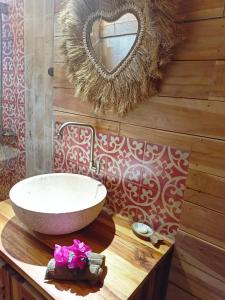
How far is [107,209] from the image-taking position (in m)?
1.21

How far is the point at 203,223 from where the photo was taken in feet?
2.97

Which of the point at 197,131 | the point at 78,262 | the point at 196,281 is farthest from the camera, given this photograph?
the point at 196,281

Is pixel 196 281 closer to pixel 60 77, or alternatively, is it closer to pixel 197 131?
pixel 197 131

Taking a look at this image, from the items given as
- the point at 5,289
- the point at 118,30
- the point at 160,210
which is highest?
the point at 118,30

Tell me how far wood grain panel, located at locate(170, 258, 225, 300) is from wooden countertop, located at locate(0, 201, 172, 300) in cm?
12

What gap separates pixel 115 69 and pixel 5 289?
102 centimetres

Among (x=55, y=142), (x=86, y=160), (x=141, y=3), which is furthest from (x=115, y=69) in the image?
(x=55, y=142)

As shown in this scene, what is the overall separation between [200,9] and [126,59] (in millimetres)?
309

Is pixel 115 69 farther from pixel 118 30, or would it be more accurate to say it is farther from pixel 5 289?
pixel 5 289

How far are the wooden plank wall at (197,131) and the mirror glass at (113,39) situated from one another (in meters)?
0.20

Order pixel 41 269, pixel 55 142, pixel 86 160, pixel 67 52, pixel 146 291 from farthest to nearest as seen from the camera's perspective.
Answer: pixel 55 142, pixel 86 160, pixel 67 52, pixel 146 291, pixel 41 269

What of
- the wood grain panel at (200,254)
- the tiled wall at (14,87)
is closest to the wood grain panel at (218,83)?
the wood grain panel at (200,254)

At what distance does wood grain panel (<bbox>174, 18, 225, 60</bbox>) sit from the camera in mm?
767

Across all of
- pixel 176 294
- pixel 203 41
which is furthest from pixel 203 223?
pixel 203 41
